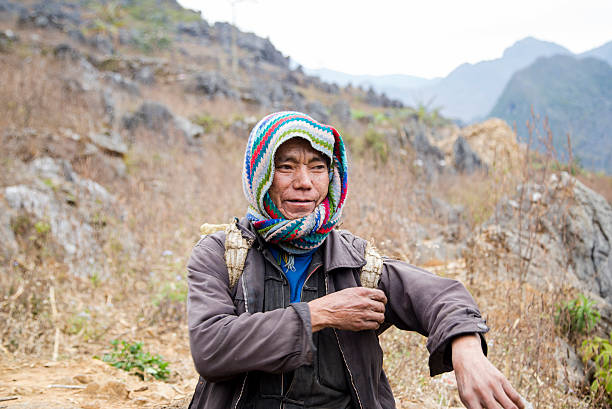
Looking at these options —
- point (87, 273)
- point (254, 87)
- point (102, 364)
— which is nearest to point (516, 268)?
point (102, 364)

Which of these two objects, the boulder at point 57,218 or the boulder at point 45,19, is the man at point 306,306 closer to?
the boulder at point 57,218

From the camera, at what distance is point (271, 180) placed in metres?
1.51

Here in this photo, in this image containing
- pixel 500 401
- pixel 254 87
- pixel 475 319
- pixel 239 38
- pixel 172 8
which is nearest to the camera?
pixel 500 401

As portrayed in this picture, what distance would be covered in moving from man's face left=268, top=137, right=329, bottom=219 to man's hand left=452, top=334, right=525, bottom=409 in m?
0.71

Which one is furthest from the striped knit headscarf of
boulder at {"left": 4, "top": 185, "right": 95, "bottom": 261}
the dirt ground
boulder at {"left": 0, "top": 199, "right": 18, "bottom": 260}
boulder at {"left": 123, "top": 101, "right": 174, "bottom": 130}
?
boulder at {"left": 123, "top": 101, "right": 174, "bottom": 130}

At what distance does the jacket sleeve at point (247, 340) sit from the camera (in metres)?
1.17

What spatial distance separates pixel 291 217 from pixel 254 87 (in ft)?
70.1

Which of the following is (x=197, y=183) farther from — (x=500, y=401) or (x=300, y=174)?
(x=500, y=401)

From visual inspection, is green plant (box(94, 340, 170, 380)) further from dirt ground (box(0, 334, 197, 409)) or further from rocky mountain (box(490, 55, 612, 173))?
rocky mountain (box(490, 55, 612, 173))

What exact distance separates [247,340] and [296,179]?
0.63 meters

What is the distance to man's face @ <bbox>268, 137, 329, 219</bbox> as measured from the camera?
5.04 ft

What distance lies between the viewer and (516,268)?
13.2ft

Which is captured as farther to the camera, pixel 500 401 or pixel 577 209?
pixel 577 209

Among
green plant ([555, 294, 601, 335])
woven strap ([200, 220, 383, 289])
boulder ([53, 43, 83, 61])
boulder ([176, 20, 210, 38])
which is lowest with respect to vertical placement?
green plant ([555, 294, 601, 335])
